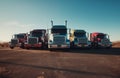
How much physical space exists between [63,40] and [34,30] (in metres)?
7.18

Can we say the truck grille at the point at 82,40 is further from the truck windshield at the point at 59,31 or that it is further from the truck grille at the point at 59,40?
the truck grille at the point at 59,40

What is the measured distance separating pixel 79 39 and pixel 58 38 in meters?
4.74

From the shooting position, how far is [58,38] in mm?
26812

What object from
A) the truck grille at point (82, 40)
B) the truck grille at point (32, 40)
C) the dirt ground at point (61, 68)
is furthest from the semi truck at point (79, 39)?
the dirt ground at point (61, 68)

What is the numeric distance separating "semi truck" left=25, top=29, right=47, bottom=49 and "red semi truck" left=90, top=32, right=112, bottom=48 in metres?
9.17

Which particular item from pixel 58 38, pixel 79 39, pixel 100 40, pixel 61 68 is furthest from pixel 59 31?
pixel 61 68

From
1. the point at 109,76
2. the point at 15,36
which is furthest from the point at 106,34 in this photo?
the point at 109,76

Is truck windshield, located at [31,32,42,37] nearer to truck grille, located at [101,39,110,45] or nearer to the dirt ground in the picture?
truck grille, located at [101,39,110,45]

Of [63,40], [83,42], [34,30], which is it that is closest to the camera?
[63,40]

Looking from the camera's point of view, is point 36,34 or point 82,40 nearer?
point 82,40

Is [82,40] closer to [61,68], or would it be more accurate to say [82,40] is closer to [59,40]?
[59,40]

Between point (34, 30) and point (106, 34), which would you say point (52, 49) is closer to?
point (34, 30)

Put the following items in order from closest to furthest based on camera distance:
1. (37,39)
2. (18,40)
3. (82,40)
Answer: (82,40), (37,39), (18,40)

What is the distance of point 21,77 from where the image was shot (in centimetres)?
952
